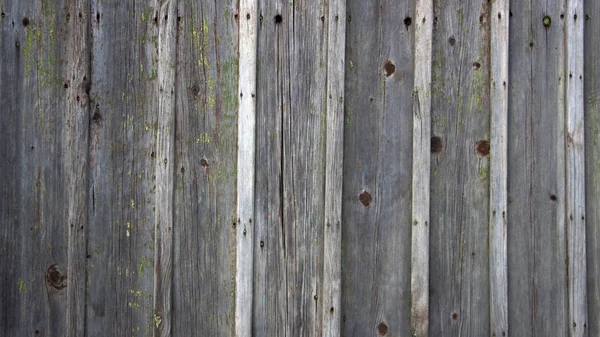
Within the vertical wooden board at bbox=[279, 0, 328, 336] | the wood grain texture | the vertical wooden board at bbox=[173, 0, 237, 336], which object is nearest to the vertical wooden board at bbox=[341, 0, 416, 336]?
the vertical wooden board at bbox=[279, 0, 328, 336]

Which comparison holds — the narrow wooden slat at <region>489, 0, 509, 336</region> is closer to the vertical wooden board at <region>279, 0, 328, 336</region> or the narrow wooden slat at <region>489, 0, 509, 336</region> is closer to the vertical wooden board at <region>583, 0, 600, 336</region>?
the vertical wooden board at <region>583, 0, 600, 336</region>

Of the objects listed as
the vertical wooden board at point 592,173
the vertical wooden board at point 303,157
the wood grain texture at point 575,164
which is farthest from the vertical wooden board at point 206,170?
the vertical wooden board at point 592,173

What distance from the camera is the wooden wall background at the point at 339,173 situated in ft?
7.48

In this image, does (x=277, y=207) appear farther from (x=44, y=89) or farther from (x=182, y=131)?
(x=44, y=89)

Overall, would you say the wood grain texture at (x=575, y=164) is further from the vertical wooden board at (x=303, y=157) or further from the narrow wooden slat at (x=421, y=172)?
the vertical wooden board at (x=303, y=157)

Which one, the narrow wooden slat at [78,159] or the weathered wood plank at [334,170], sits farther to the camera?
the narrow wooden slat at [78,159]

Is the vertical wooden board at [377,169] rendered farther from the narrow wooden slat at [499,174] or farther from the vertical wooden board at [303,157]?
the narrow wooden slat at [499,174]

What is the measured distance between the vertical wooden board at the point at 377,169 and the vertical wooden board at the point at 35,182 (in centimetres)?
140

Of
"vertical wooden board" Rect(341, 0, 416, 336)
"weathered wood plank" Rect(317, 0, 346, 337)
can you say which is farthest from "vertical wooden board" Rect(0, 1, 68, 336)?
"vertical wooden board" Rect(341, 0, 416, 336)

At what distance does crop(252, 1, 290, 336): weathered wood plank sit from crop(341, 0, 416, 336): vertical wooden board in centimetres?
30

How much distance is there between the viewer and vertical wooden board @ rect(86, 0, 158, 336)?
92.7 inches

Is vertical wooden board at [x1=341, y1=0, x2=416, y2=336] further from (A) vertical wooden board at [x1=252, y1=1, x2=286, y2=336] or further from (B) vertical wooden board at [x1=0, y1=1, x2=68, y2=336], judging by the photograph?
(B) vertical wooden board at [x1=0, y1=1, x2=68, y2=336]

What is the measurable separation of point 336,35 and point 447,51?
0.53 metres

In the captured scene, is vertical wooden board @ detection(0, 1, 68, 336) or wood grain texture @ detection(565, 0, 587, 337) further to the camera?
vertical wooden board @ detection(0, 1, 68, 336)
